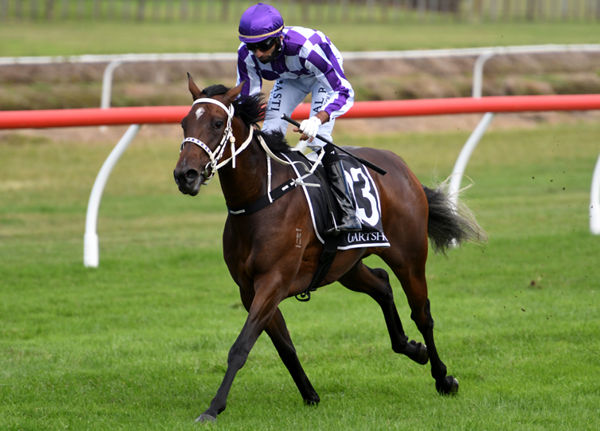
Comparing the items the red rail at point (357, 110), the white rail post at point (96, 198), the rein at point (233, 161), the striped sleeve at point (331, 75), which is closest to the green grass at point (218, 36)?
the white rail post at point (96, 198)

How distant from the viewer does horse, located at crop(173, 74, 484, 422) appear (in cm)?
445

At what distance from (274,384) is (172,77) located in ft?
37.2

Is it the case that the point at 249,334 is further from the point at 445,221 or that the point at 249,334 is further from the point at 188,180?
the point at 445,221

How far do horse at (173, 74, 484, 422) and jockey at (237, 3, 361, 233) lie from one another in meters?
0.27

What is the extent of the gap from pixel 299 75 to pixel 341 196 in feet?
2.30

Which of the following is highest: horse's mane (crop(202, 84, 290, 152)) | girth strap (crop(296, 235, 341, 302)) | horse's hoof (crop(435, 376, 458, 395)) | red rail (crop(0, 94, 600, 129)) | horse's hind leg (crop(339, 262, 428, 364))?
horse's mane (crop(202, 84, 290, 152))

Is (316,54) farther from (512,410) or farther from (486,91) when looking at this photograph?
(486,91)

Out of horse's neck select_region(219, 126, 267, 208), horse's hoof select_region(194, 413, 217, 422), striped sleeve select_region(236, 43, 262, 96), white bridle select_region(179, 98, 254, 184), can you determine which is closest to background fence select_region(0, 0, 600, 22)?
striped sleeve select_region(236, 43, 262, 96)

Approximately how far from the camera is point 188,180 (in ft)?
14.0

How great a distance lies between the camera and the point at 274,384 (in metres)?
5.48

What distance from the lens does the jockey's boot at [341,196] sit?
506 centimetres

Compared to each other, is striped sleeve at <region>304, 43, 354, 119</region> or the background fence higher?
striped sleeve at <region>304, 43, 354, 119</region>

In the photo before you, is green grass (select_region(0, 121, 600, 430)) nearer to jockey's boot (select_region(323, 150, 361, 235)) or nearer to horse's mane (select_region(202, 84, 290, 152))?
jockey's boot (select_region(323, 150, 361, 235))

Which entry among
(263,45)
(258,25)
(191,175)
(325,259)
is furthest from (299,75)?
(191,175)
